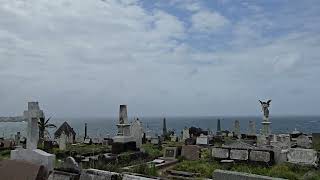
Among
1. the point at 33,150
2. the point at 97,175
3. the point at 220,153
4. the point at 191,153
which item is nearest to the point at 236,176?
the point at 97,175

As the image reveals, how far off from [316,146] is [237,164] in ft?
20.5

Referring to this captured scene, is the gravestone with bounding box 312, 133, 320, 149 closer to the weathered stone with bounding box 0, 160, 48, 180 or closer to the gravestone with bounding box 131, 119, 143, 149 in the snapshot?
the gravestone with bounding box 131, 119, 143, 149

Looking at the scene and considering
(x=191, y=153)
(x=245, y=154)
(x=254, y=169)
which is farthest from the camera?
(x=191, y=153)

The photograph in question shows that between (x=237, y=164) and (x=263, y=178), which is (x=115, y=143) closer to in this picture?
(x=237, y=164)

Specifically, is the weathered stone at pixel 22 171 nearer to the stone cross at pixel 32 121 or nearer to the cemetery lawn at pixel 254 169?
the stone cross at pixel 32 121

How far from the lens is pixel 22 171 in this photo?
9172 mm

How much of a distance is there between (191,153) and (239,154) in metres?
2.51

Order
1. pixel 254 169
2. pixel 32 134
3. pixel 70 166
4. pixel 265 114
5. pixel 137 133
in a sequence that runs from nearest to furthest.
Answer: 1. pixel 70 166
2. pixel 32 134
3. pixel 254 169
4. pixel 137 133
5. pixel 265 114

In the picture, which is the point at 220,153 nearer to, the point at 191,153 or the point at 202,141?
the point at 191,153

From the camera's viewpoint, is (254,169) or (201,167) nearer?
(254,169)

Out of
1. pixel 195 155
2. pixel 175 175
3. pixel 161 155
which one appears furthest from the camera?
pixel 161 155

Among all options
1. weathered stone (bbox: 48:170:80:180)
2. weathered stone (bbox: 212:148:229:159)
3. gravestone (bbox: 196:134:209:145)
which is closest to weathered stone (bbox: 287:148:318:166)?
weathered stone (bbox: 212:148:229:159)

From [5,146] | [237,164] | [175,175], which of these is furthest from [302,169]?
[5,146]

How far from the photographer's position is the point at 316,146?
56.2 ft
